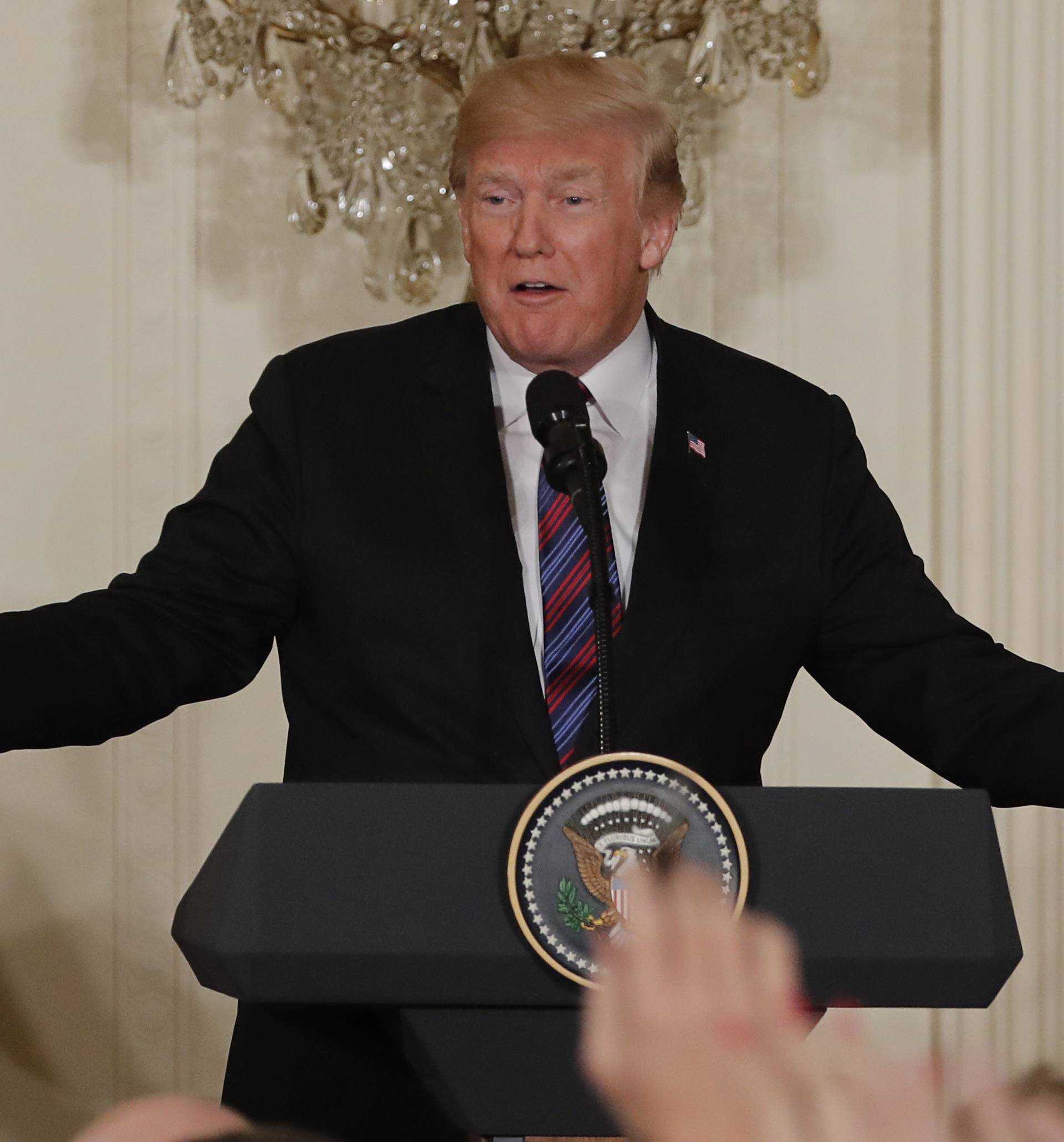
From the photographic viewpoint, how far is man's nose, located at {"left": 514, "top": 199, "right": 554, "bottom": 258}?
5.78 ft

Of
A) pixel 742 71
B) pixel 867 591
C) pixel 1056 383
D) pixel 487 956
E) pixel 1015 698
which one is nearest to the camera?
pixel 487 956

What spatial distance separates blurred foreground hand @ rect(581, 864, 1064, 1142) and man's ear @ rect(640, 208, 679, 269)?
1325mm

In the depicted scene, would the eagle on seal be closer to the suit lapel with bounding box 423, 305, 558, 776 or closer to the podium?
the podium

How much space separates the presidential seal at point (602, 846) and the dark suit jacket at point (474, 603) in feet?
1.57

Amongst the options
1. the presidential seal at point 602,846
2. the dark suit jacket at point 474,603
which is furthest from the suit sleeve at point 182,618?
the presidential seal at point 602,846

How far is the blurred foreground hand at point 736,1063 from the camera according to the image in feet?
1.70

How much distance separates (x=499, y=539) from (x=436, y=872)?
0.65 meters

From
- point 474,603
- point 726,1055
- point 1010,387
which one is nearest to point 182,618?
point 474,603

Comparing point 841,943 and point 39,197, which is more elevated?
point 39,197

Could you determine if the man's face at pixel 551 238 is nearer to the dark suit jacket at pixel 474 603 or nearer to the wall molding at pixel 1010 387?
the dark suit jacket at pixel 474 603

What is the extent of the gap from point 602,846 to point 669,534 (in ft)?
2.16

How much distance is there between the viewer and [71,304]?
3.21 meters

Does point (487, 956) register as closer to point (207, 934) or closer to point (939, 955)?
point (207, 934)

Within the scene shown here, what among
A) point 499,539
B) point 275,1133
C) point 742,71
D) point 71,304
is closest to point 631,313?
point 499,539
